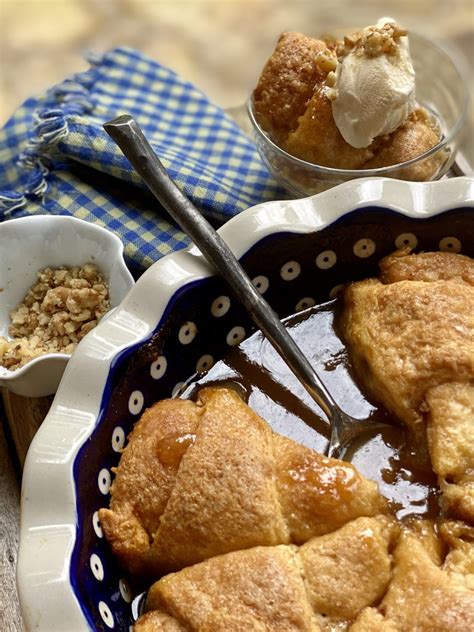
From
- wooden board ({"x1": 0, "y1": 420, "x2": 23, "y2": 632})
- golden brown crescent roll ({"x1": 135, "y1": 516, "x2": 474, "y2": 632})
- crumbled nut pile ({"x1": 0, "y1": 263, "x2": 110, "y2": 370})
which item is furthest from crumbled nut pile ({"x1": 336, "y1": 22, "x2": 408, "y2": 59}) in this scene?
wooden board ({"x1": 0, "y1": 420, "x2": 23, "y2": 632})

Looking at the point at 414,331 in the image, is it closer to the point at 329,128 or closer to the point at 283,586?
the point at 283,586


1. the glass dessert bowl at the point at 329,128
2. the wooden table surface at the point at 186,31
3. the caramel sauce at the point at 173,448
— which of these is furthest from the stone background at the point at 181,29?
the caramel sauce at the point at 173,448

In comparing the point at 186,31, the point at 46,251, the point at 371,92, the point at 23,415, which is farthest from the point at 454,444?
the point at 186,31

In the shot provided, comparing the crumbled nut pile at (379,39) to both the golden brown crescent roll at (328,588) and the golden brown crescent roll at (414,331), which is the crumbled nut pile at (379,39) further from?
the golden brown crescent roll at (328,588)

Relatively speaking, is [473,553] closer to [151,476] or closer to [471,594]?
[471,594]

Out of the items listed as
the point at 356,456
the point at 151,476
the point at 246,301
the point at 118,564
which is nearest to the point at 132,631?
the point at 118,564

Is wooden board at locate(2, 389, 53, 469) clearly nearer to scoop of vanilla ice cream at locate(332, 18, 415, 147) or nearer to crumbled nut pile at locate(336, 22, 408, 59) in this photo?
scoop of vanilla ice cream at locate(332, 18, 415, 147)
